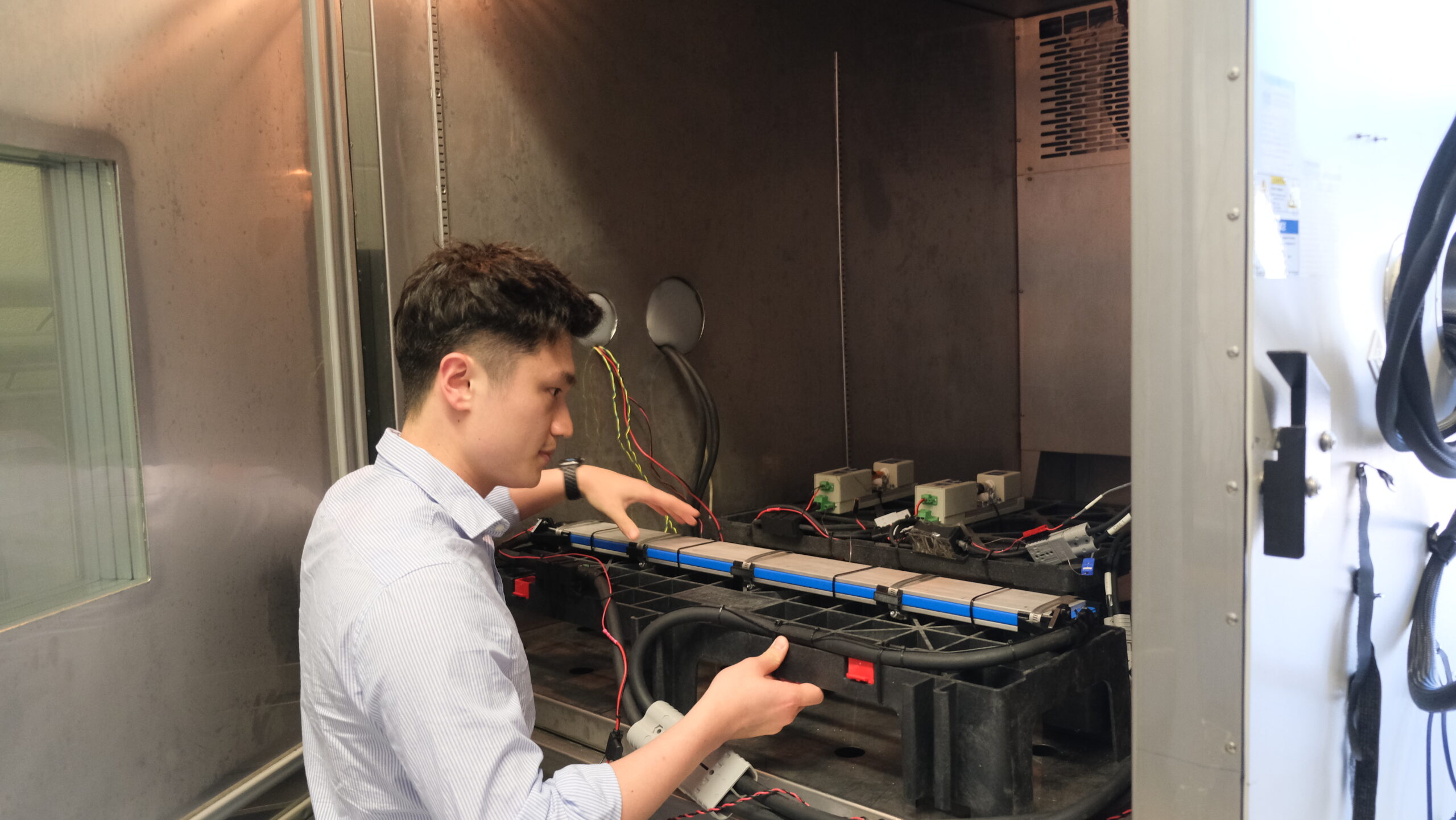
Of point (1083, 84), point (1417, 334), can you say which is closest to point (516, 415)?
point (1417, 334)

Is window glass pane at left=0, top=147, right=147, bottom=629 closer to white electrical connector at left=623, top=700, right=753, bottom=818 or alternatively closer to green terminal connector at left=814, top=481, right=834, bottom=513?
white electrical connector at left=623, top=700, right=753, bottom=818

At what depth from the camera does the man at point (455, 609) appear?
1.01 m

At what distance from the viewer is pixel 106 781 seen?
143cm

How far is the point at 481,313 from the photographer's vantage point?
1256 millimetres

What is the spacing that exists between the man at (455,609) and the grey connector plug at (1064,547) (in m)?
0.83

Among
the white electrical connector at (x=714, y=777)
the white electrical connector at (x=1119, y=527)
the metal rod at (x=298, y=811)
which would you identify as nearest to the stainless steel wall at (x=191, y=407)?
the metal rod at (x=298, y=811)

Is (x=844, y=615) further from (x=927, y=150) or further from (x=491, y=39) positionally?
(x=927, y=150)

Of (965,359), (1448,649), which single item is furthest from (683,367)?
(1448,649)

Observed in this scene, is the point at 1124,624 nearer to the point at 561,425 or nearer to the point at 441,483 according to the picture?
the point at 561,425

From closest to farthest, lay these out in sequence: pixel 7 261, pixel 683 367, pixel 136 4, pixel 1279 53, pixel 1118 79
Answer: pixel 1279 53, pixel 7 261, pixel 136 4, pixel 683 367, pixel 1118 79

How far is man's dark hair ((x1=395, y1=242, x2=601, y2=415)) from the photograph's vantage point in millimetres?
1262

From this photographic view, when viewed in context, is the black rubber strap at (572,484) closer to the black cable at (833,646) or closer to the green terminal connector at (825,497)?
the black cable at (833,646)

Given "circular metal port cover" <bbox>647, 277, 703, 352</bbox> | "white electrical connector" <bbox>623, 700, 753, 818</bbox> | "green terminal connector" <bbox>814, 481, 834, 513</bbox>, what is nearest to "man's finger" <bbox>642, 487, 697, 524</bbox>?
"white electrical connector" <bbox>623, 700, 753, 818</bbox>

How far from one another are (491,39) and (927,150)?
1817 millimetres
